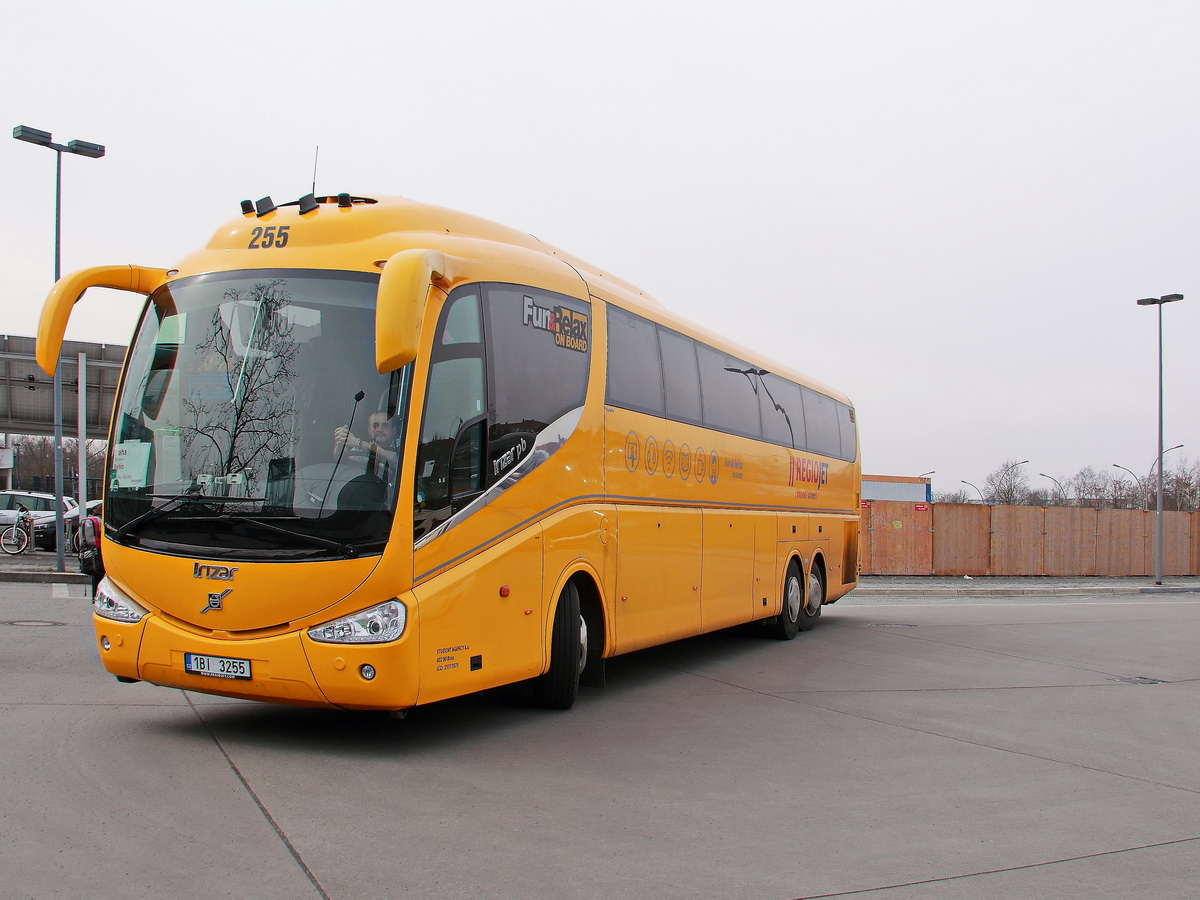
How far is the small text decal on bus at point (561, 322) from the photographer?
816 cm

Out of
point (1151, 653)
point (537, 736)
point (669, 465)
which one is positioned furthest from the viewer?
point (1151, 653)

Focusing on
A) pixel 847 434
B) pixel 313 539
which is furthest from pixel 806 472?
pixel 313 539

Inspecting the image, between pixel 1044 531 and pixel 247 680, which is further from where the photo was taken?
pixel 1044 531

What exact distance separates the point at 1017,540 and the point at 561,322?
33082 millimetres

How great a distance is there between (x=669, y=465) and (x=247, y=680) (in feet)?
16.2

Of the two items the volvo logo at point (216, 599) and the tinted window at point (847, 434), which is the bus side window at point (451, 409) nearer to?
the volvo logo at point (216, 599)

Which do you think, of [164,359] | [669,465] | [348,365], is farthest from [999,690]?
[164,359]

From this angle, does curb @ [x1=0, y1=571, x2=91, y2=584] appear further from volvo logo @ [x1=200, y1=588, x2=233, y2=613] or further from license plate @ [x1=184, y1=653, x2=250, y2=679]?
volvo logo @ [x1=200, y1=588, x2=233, y2=613]

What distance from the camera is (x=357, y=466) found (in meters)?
6.61

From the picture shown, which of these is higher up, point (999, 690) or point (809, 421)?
point (809, 421)

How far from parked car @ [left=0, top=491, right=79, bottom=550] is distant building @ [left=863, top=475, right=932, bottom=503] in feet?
135

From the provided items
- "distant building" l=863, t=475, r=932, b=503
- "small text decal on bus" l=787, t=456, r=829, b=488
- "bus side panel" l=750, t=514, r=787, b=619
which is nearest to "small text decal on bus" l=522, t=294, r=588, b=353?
"bus side panel" l=750, t=514, r=787, b=619

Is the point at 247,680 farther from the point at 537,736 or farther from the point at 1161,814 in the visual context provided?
the point at 1161,814

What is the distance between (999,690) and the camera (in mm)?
11188
